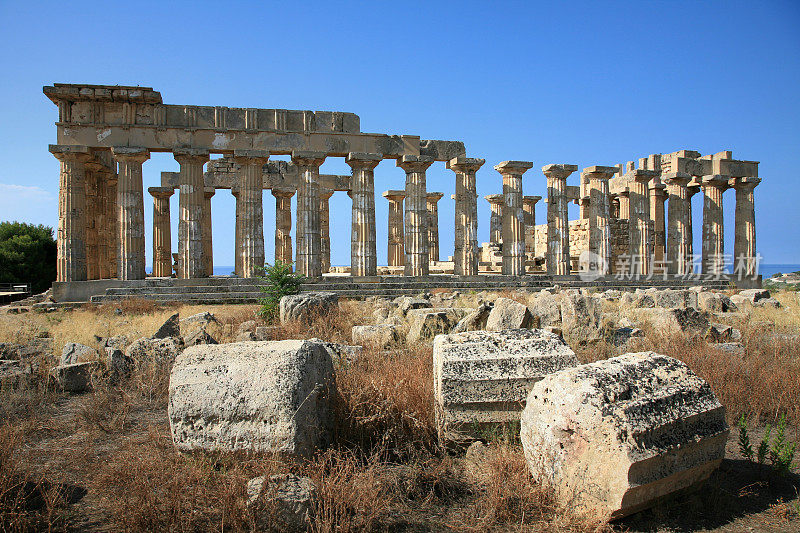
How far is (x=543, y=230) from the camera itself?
112ft

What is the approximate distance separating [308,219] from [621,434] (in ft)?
59.1

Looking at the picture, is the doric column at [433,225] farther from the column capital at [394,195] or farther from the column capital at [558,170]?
the column capital at [558,170]

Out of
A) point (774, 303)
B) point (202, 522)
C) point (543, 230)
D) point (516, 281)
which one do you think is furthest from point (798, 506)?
point (543, 230)

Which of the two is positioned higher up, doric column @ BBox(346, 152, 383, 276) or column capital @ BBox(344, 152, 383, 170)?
column capital @ BBox(344, 152, 383, 170)

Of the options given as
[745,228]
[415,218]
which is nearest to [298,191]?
[415,218]

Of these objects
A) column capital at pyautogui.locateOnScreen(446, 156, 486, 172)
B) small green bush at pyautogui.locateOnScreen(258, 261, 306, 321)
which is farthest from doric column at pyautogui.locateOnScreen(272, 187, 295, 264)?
small green bush at pyautogui.locateOnScreen(258, 261, 306, 321)

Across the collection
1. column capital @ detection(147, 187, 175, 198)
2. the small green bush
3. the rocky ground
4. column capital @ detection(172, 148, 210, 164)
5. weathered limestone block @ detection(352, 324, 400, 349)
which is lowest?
the rocky ground

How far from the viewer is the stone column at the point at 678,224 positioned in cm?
2648

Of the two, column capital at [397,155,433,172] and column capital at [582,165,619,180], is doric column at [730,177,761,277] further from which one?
column capital at [397,155,433,172]

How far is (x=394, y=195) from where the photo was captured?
105 feet

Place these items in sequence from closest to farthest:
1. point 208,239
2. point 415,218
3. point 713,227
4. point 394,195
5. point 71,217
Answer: point 71,217 < point 415,218 < point 208,239 < point 713,227 < point 394,195

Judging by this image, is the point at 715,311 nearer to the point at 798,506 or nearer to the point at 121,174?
the point at 798,506

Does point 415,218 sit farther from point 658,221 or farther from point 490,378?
point 490,378

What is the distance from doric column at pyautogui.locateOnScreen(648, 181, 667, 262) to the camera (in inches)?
1120
